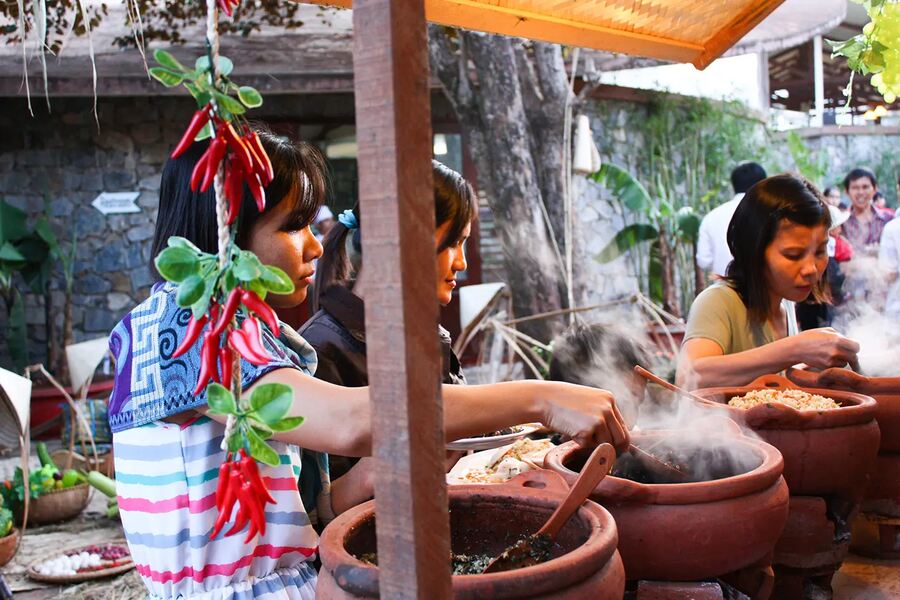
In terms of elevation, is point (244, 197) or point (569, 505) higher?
point (244, 197)

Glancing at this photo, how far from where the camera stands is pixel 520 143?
21.7ft

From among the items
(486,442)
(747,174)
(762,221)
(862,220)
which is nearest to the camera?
(486,442)

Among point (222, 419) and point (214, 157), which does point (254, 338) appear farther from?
point (222, 419)

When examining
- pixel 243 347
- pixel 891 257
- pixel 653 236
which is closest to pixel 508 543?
pixel 243 347

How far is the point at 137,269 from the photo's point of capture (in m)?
9.73

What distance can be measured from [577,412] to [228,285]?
67 centimetres

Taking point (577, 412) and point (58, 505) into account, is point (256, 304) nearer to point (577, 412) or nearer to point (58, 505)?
point (577, 412)

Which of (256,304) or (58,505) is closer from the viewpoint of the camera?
(256,304)

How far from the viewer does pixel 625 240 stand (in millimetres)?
10508

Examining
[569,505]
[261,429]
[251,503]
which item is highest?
[261,429]

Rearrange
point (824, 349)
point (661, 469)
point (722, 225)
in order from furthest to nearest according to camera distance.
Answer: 1. point (722, 225)
2. point (824, 349)
3. point (661, 469)

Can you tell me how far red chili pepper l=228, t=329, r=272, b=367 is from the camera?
1.06 m

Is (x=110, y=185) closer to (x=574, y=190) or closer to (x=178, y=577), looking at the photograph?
(x=574, y=190)

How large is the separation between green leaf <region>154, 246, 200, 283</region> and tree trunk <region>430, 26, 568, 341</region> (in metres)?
5.67
